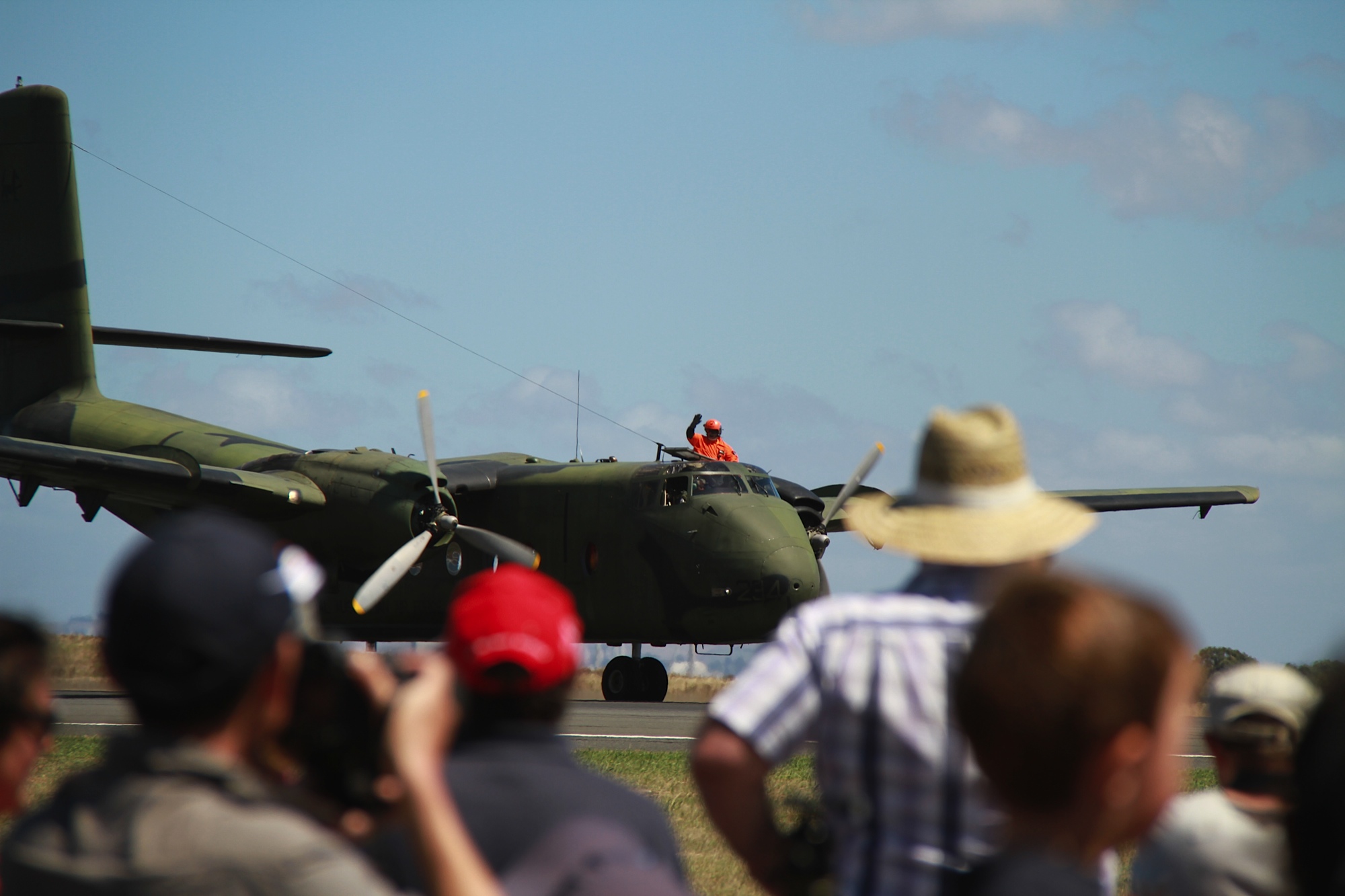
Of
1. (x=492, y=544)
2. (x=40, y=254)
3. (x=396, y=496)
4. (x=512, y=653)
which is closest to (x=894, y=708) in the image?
Answer: (x=512, y=653)

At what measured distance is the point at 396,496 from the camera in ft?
60.7

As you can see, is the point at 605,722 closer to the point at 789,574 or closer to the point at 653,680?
the point at 789,574

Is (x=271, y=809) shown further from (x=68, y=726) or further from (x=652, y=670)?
(x=652, y=670)

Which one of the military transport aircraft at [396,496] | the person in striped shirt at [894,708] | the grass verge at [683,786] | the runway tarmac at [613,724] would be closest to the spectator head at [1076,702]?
the person in striped shirt at [894,708]

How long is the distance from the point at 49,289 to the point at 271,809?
23947mm

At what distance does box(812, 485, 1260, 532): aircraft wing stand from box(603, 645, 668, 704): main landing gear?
370cm

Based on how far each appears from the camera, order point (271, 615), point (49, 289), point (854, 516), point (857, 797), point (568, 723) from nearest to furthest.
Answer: point (271, 615) < point (857, 797) < point (854, 516) < point (568, 723) < point (49, 289)

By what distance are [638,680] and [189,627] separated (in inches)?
780

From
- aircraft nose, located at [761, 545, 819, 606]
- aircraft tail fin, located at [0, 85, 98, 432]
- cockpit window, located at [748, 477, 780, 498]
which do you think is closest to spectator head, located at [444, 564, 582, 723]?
aircraft nose, located at [761, 545, 819, 606]

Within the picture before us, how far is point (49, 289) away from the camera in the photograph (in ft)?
75.7

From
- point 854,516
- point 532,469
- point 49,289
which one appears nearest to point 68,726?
point 532,469

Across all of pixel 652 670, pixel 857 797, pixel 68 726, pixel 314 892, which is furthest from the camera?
pixel 652 670

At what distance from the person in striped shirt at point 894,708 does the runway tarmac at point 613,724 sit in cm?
866

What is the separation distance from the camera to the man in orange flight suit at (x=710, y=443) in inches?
754
